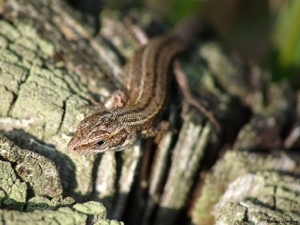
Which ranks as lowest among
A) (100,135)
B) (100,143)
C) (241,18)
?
(100,143)

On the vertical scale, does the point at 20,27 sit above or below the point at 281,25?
below

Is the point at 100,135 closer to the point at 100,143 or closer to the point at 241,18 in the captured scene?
the point at 100,143

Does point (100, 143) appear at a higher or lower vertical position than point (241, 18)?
lower

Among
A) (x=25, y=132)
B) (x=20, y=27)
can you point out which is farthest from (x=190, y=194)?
(x=20, y=27)

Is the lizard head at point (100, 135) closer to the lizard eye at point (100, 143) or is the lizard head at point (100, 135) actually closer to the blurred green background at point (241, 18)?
the lizard eye at point (100, 143)

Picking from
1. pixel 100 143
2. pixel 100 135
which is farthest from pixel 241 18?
pixel 100 143

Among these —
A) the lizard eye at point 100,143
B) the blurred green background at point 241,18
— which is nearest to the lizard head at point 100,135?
the lizard eye at point 100,143

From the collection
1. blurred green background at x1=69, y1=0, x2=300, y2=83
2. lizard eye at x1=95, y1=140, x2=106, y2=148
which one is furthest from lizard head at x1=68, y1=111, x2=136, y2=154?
blurred green background at x1=69, y1=0, x2=300, y2=83

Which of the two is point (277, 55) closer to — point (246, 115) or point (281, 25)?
point (281, 25)
